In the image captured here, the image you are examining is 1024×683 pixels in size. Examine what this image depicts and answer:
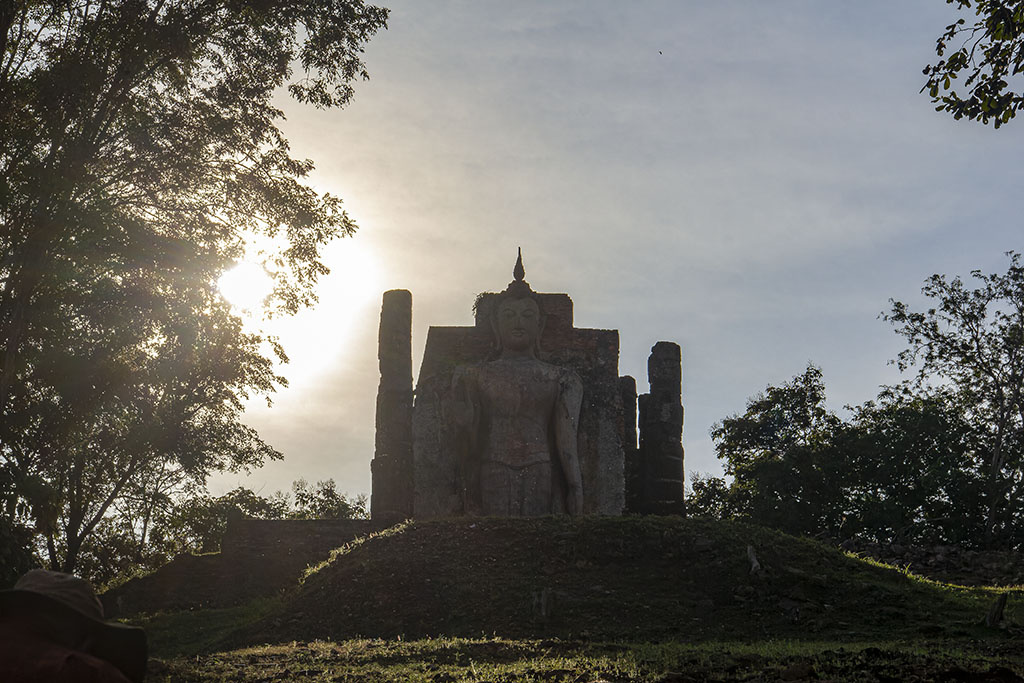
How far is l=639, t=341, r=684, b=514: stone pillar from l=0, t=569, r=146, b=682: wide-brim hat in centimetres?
1797

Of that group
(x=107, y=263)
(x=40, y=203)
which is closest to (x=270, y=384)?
(x=107, y=263)

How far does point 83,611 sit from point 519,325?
44.4ft

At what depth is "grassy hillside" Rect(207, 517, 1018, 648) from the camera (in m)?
12.5

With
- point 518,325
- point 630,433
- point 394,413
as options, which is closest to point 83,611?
point 518,325

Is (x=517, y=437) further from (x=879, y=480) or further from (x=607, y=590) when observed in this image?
(x=879, y=480)

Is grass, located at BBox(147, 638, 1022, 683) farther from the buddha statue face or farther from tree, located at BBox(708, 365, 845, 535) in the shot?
tree, located at BBox(708, 365, 845, 535)

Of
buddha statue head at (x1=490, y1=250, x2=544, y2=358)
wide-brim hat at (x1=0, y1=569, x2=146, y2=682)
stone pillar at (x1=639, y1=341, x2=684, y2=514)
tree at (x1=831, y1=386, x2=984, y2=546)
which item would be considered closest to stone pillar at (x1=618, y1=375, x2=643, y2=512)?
stone pillar at (x1=639, y1=341, x2=684, y2=514)

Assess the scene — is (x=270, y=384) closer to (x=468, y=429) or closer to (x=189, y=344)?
(x=189, y=344)

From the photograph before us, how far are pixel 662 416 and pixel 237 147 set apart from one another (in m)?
10.5

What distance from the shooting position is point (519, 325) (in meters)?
17.8

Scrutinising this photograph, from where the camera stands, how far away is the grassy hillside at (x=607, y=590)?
12.5m

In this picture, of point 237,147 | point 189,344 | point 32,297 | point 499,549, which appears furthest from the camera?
point 189,344

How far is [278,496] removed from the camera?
3944 centimetres

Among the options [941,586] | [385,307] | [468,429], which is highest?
[385,307]
